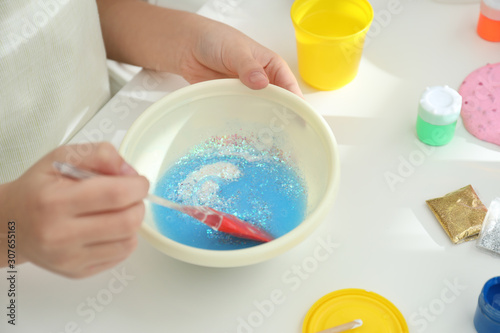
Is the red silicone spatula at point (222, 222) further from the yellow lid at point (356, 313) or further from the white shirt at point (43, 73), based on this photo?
the white shirt at point (43, 73)

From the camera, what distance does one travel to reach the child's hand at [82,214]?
53 centimetres

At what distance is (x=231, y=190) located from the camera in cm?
79

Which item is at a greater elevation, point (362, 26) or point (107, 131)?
point (362, 26)

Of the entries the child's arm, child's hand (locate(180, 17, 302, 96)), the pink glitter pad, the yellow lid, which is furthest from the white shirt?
the pink glitter pad

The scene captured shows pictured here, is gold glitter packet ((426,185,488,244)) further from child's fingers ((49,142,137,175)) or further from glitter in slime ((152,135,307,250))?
child's fingers ((49,142,137,175))

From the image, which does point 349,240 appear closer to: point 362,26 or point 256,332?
point 256,332

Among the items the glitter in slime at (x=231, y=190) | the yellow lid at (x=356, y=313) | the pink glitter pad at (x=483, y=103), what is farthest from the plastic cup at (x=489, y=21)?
the yellow lid at (x=356, y=313)

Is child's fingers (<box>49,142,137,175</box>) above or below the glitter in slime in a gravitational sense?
above

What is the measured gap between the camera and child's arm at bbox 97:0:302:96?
0.86 meters

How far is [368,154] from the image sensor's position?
0.83 meters

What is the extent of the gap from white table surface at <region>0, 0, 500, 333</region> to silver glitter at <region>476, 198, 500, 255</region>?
0.01m

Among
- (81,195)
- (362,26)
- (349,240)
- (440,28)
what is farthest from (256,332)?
(440,28)

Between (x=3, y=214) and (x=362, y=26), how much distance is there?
0.61m

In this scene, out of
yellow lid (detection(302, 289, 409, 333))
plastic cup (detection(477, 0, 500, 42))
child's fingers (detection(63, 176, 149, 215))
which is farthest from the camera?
plastic cup (detection(477, 0, 500, 42))
